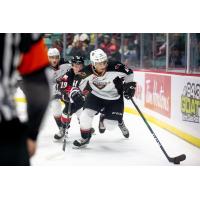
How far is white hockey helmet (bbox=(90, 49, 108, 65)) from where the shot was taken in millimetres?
2295

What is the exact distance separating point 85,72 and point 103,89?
0.57 feet

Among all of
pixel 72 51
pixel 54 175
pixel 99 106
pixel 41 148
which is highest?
pixel 72 51

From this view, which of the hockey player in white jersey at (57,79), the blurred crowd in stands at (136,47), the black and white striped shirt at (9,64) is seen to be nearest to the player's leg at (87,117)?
the hockey player in white jersey at (57,79)

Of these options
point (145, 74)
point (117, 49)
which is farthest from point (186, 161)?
point (117, 49)

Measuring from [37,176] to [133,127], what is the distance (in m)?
0.57

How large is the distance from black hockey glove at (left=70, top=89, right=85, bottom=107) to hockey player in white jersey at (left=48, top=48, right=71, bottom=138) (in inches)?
2.9

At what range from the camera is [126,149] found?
8.04 ft

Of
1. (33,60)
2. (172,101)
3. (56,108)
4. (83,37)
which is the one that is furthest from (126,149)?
(33,60)

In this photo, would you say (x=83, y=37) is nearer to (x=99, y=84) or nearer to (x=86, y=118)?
(x=99, y=84)

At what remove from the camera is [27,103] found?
1077 millimetres

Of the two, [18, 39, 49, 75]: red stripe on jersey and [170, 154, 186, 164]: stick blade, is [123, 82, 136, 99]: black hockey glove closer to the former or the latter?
[170, 154, 186, 164]: stick blade

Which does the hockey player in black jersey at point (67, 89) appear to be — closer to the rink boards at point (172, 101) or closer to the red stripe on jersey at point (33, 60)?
the rink boards at point (172, 101)

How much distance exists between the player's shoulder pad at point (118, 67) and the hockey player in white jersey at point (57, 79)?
23 centimetres

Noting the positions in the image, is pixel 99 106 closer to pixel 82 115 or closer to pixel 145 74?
pixel 82 115
